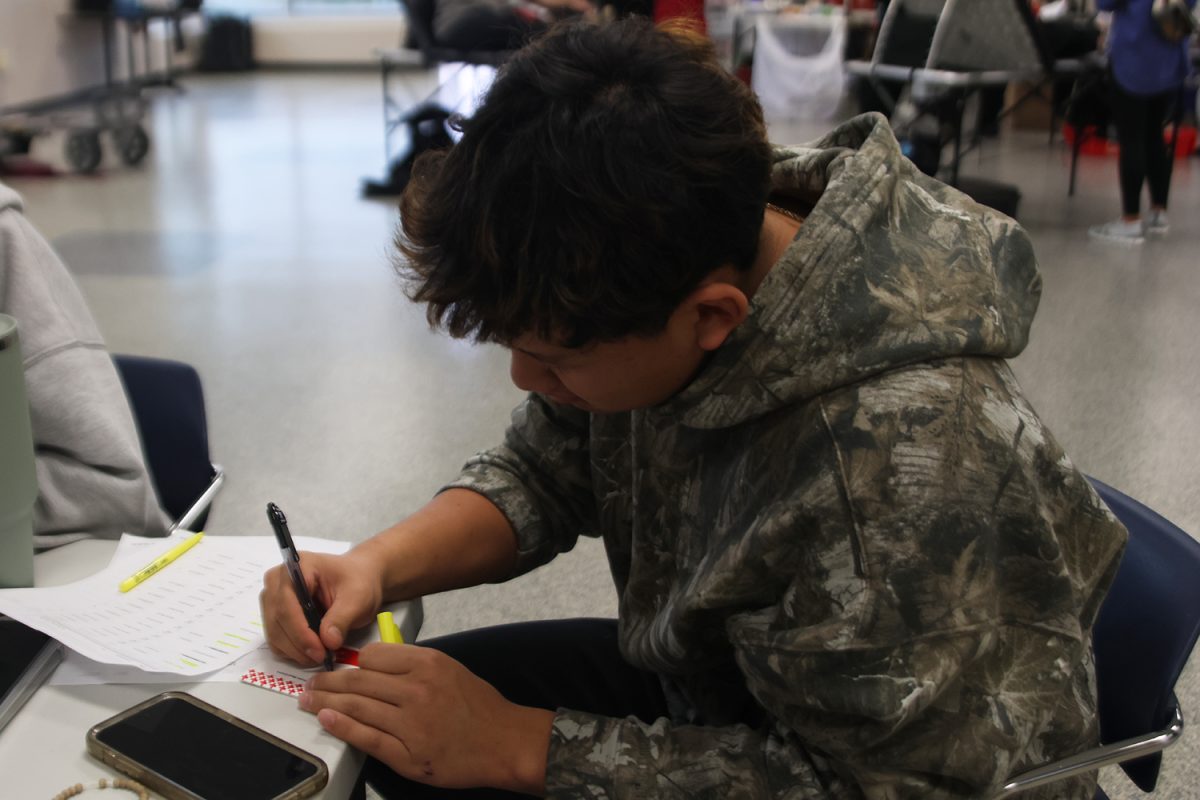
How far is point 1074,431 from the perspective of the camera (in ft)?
9.28

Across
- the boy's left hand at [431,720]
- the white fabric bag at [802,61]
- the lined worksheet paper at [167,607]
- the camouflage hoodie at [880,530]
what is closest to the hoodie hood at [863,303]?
the camouflage hoodie at [880,530]

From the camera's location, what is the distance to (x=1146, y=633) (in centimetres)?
99

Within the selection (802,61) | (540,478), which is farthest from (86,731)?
(802,61)

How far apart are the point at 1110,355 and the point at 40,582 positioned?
3145mm

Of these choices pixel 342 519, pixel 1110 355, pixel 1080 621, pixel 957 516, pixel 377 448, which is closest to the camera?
pixel 957 516

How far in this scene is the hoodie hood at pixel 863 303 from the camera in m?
0.72

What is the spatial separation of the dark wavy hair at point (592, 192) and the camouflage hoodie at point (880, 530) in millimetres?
69

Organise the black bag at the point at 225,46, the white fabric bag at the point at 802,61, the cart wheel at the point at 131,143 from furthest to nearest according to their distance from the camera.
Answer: the black bag at the point at 225,46 → the white fabric bag at the point at 802,61 → the cart wheel at the point at 131,143

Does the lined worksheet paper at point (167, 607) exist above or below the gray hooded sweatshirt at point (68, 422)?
below

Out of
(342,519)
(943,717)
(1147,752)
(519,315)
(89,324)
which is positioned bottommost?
(342,519)

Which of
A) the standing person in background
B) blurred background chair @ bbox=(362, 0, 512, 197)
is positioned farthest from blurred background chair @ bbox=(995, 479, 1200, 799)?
the standing person in background

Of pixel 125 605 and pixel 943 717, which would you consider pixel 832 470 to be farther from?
pixel 125 605

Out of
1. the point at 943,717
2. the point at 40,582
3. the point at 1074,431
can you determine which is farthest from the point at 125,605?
the point at 1074,431

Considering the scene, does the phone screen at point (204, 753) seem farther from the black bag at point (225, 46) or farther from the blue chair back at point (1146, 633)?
the black bag at point (225, 46)
